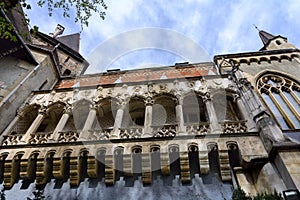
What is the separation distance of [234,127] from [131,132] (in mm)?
3794

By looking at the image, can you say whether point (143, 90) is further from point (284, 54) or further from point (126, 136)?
point (284, 54)

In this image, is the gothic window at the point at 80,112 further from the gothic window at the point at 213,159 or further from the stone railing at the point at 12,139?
the gothic window at the point at 213,159

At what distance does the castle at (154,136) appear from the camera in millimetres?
6816

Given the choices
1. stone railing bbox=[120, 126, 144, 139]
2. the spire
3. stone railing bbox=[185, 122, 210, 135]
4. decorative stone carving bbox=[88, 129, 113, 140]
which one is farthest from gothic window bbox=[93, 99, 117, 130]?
the spire

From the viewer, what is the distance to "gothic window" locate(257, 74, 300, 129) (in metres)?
9.17

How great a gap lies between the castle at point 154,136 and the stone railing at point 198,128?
4 cm

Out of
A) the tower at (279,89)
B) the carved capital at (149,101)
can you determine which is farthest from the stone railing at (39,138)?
the tower at (279,89)

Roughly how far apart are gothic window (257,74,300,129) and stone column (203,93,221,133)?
8.74 ft

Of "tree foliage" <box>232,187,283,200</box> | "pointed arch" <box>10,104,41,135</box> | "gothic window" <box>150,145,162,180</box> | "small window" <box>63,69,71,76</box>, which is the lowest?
"tree foliage" <box>232,187,283,200</box>

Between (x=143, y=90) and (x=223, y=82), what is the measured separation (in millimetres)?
3915

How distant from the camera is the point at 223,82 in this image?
10.6 meters

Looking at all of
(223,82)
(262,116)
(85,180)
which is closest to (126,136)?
(85,180)

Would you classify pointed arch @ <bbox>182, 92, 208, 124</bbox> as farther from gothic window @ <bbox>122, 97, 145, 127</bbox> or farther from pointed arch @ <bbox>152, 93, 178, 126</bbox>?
gothic window @ <bbox>122, 97, 145, 127</bbox>

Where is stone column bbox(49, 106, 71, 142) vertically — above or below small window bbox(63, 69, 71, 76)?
below
